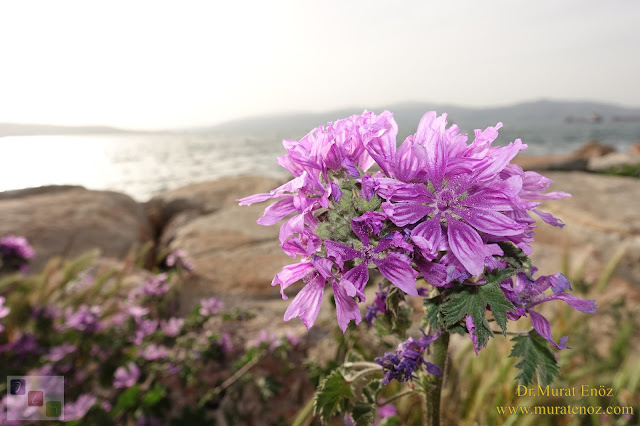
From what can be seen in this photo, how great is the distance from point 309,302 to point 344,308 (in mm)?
92

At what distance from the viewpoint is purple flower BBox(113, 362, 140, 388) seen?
3.17m

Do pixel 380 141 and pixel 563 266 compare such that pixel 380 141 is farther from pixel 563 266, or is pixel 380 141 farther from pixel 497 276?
pixel 563 266

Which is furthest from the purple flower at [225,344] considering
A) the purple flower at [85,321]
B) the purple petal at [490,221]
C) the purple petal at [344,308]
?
the purple petal at [490,221]

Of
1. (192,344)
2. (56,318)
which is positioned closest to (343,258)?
(192,344)

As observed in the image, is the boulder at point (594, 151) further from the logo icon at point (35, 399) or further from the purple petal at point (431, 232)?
the logo icon at point (35, 399)

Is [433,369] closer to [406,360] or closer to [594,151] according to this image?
[406,360]

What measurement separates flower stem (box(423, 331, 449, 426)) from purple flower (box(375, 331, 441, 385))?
0.03 m

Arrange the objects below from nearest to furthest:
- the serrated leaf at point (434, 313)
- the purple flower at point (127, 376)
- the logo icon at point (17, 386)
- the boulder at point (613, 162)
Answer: the serrated leaf at point (434, 313)
the logo icon at point (17, 386)
the purple flower at point (127, 376)
the boulder at point (613, 162)

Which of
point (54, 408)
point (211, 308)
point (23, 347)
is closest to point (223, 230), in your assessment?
point (211, 308)

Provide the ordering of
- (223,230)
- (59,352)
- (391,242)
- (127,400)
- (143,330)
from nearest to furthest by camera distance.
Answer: (391,242) → (127,400) → (59,352) → (143,330) → (223,230)

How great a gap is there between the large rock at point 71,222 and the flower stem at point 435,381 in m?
7.66

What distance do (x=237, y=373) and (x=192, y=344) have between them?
0.70 metres

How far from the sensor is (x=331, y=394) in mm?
1143

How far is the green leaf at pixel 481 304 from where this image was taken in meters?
0.81
